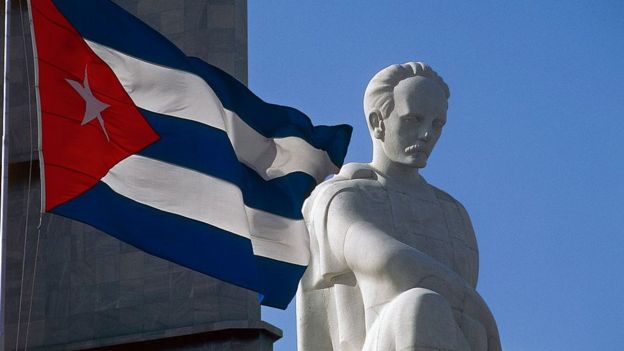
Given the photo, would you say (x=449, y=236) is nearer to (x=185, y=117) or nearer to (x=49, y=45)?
(x=185, y=117)

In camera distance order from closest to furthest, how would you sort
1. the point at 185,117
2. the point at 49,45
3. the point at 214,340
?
the point at 49,45
the point at 185,117
the point at 214,340

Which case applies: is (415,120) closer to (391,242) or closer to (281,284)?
(391,242)

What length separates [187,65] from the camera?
45.0 ft

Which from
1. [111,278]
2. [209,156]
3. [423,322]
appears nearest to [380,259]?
[423,322]

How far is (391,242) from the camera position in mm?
13008

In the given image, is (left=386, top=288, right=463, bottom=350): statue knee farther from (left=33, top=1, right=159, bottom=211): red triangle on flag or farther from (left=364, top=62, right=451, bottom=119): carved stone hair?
(left=33, top=1, right=159, bottom=211): red triangle on flag

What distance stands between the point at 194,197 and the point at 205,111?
2.18 ft

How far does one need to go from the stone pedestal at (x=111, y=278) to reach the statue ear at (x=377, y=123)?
7.91m

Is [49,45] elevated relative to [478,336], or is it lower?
elevated

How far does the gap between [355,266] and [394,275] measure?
34cm

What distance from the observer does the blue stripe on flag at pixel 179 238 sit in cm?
1280

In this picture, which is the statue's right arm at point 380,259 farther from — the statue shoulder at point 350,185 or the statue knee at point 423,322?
the statue knee at point 423,322

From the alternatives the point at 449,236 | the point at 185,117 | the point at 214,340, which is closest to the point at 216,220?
the point at 185,117

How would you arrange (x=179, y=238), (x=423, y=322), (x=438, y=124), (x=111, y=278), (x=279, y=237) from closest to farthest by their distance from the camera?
1. (x=423, y=322)
2. (x=179, y=238)
3. (x=438, y=124)
4. (x=279, y=237)
5. (x=111, y=278)
